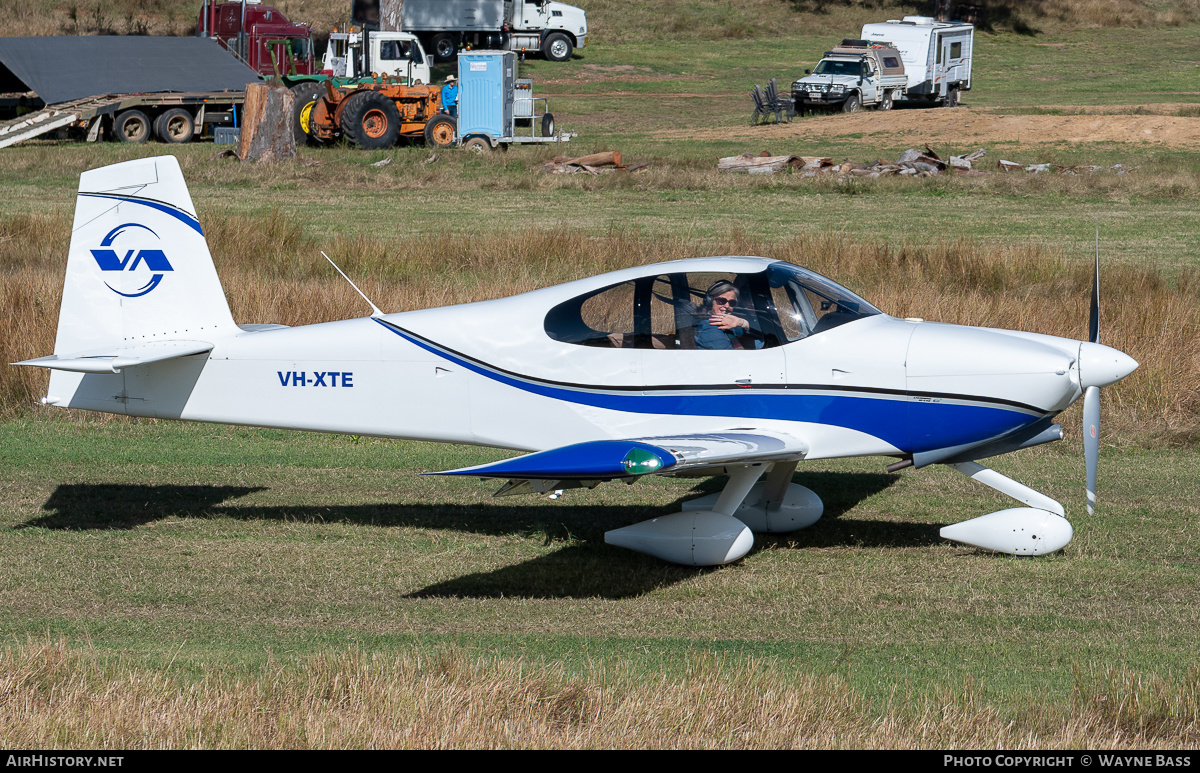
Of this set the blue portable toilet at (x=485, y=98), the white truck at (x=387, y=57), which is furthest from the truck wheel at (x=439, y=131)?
the white truck at (x=387, y=57)

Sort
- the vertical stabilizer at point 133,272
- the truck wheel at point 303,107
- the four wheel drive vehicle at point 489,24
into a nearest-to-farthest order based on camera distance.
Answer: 1. the vertical stabilizer at point 133,272
2. the truck wheel at point 303,107
3. the four wheel drive vehicle at point 489,24

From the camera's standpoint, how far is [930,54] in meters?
→ 46.4

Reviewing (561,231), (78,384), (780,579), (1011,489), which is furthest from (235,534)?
(561,231)

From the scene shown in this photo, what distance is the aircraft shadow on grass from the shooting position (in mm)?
7750

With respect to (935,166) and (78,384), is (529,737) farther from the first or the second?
(935,166)

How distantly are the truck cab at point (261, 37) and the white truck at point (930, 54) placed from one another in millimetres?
23293

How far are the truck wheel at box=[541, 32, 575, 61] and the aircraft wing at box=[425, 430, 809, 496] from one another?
52160 millimetres

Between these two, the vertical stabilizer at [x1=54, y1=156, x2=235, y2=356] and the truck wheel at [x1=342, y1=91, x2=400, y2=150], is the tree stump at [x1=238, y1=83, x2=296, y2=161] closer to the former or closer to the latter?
the truck wheel at [x1=342, y1=91, x2=400, y2=150]

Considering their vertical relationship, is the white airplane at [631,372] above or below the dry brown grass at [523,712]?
above

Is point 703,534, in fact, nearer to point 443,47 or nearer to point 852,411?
point 852,411

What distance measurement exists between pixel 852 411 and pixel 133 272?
5477mm

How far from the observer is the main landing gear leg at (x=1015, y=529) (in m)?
7.88

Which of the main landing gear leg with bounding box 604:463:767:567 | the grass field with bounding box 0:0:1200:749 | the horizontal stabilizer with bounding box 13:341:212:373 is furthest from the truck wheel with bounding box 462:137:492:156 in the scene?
the main landing gear leg with bounding box 604:463:767:567

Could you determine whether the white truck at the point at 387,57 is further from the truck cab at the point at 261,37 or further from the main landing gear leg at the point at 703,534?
the main landing gear leg at the point at 703,534
